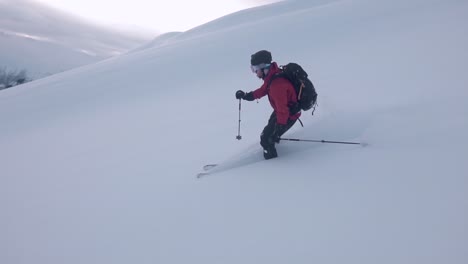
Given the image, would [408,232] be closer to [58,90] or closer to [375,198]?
[375,198]

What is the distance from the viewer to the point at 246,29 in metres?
13.3

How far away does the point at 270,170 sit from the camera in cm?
404

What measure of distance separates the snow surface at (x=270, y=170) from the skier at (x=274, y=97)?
0.27m

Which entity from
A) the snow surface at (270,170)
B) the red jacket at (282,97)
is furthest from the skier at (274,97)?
the snow surface at (270,170)

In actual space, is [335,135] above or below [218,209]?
above

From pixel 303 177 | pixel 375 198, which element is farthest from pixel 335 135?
pixel 375 198

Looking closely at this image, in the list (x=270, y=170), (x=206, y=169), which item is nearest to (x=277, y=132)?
(x=270, y=170)

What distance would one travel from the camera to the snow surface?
2777mm

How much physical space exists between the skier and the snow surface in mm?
267

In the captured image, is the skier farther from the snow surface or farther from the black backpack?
the snow surface

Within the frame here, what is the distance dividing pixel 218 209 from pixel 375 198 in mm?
1429

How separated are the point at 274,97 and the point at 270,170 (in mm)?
821

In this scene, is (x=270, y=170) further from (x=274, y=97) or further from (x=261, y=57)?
(x=261, y=57)

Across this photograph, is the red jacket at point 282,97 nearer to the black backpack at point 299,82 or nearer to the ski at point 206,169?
the black backpack at point 299,82
